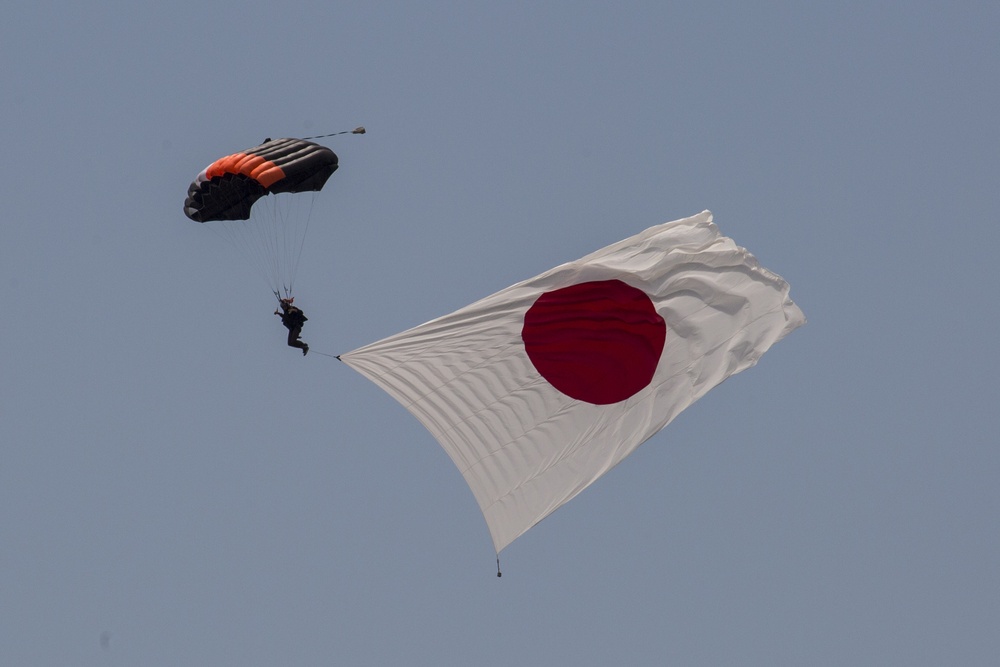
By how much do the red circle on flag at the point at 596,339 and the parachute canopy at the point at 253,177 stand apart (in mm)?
5384

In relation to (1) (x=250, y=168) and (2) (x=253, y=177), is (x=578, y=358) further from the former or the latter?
(1) (x=250, y=168)

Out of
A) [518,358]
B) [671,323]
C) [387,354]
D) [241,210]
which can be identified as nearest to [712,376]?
[671,323]

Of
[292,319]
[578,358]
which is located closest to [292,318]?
[292,319]

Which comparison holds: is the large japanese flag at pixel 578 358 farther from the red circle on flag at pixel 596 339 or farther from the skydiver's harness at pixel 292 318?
the skydiver's harness at pixel 292 318

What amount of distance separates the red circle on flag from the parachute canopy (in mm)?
5384

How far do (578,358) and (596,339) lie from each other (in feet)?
1.54

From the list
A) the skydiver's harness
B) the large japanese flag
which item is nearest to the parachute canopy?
the skydiver's harness

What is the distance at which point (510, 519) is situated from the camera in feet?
116

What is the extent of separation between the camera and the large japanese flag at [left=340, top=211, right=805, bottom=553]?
35.3 metres

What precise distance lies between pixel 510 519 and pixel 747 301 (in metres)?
5.64

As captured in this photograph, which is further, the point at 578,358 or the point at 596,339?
the point at 596,339

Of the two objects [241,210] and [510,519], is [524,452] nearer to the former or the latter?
[510,519]

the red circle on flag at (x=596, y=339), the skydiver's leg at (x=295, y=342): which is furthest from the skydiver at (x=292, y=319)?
the red circle on flag at (x=596, y=339)

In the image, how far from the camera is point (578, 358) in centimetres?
3669
